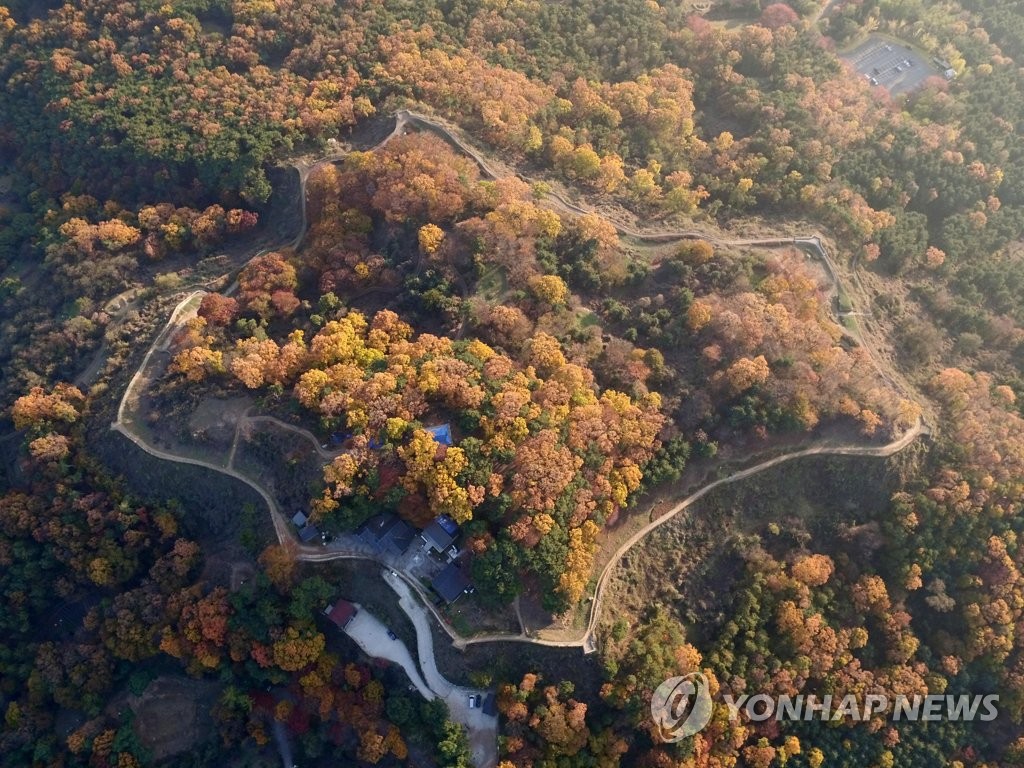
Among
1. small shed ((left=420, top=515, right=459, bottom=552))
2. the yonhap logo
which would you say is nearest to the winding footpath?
small shed ((left=420, top=515, right=459, bottom=552))

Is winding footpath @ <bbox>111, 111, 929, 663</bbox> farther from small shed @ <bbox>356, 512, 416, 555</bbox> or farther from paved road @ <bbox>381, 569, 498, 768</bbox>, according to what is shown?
small shed @ <bbox>356, 512, 416, 555</bbox>

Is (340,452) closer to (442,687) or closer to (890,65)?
(442,687)

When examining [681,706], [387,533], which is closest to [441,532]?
[387,533]

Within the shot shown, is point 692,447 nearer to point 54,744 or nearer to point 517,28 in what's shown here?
point 517,28

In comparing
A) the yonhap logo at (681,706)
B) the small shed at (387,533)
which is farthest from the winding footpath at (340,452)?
the yonhap logo at (681,706)

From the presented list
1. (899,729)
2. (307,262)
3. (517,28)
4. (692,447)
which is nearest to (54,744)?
(307,262)
